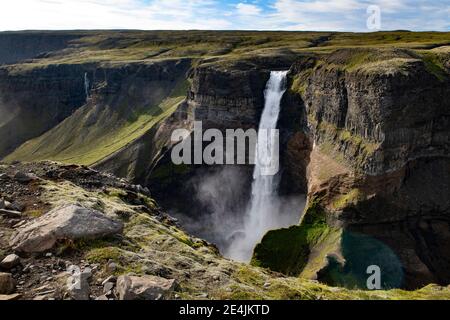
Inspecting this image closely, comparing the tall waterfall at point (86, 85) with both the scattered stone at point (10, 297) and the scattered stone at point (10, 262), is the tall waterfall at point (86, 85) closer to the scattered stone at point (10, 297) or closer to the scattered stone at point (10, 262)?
the scattered stone at point (10, 262)

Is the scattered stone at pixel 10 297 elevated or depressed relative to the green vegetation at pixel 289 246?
elevated

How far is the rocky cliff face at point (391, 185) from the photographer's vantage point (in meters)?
55.8

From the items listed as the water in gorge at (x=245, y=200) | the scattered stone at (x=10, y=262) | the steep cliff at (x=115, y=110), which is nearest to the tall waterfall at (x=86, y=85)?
the steep cliff at (x=115, y=110)

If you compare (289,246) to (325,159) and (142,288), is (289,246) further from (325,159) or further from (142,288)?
(142,288)

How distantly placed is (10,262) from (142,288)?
15.1 ft

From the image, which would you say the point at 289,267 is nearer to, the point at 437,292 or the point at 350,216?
the point at 350,216

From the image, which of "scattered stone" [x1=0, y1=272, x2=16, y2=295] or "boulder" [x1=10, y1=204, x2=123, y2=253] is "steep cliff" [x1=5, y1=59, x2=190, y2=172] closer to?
"boulder" [x1=10, y1=204, x2=123, y2=253]

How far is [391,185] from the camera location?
191 feet

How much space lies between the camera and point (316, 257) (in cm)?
5619

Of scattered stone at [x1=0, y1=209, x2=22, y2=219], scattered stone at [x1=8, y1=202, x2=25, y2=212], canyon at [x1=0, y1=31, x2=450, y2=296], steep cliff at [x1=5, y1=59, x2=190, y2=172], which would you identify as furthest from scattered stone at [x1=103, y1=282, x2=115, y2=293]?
steep cliff at [x1=5, y1=59, x2=190, y2=172]

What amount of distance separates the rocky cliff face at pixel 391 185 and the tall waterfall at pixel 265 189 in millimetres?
14095

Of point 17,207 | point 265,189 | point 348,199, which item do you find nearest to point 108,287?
point 17,207

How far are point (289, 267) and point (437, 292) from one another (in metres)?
36.7

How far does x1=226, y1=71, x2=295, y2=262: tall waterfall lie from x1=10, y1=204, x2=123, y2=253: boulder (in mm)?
54805
